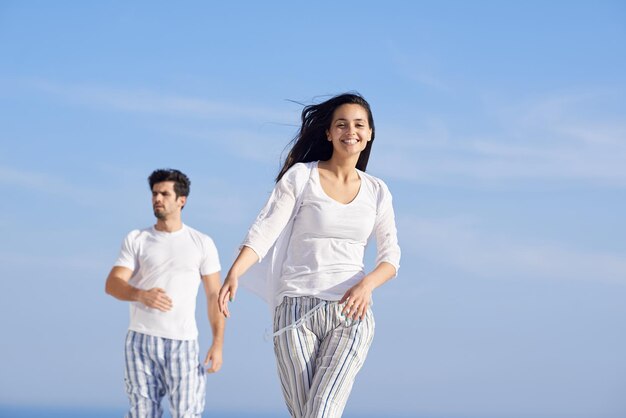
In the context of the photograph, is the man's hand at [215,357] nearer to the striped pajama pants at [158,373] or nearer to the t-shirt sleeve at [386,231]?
the striped pajama pants at [158,373]

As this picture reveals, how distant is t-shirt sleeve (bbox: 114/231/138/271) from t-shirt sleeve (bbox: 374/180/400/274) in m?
1.27

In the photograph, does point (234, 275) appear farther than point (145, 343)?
No

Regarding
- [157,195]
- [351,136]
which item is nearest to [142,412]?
[157,195]

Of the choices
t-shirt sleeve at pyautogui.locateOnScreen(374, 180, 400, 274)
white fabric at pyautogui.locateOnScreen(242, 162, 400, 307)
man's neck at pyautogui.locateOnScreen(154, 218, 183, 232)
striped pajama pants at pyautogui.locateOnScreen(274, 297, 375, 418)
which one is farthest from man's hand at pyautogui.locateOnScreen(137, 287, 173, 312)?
t-shirt sleeve at pyautogui.locateOnScreen(374, 180, 400, 274)

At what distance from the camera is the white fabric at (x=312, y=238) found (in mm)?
4215

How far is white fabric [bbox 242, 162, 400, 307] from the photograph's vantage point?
4.21 meters

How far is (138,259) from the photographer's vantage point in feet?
15.3

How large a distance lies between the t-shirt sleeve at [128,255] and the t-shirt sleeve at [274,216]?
808 mm

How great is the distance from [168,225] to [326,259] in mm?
949

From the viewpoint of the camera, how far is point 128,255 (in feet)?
15.3

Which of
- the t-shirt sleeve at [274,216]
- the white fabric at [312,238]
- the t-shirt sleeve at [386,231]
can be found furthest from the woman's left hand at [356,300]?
the t-shirt sleeve at [274,216]

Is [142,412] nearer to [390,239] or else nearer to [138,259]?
[138,259]

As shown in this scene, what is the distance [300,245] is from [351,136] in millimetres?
593

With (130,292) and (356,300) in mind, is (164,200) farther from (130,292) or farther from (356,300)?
(356,300)
